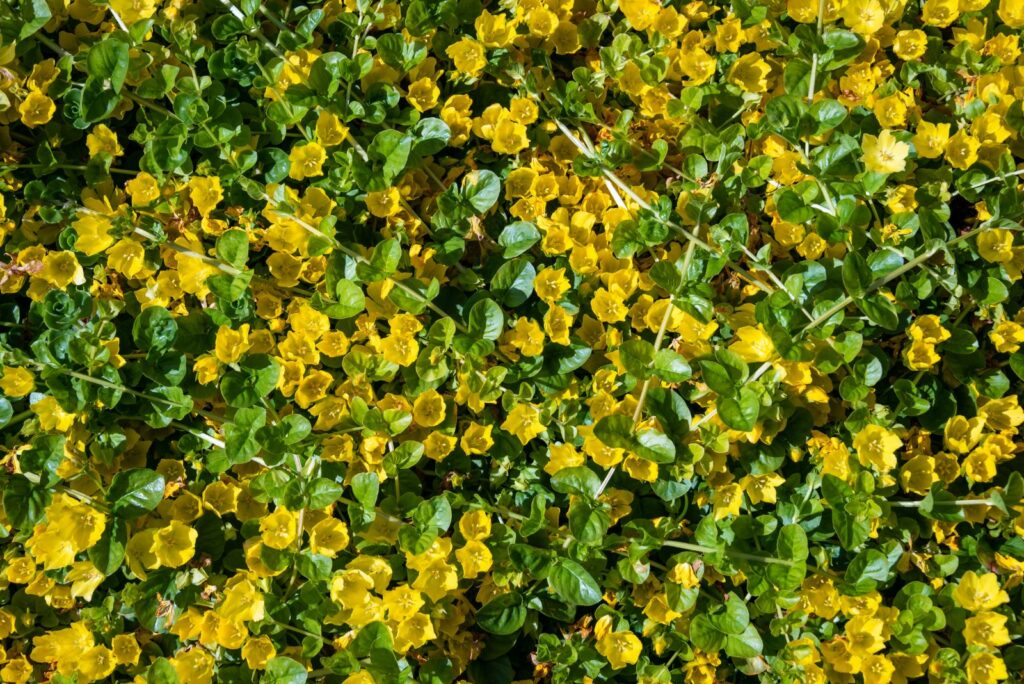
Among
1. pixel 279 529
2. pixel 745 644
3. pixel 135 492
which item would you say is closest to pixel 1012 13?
pixel 745 644

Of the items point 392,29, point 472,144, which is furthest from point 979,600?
point 392,29

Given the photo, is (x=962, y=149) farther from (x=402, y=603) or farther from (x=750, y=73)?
(x=402, y=603)

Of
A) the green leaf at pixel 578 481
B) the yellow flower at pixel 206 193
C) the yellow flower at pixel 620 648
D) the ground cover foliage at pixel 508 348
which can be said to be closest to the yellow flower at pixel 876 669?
the ground cover foliage at pixel 508 348

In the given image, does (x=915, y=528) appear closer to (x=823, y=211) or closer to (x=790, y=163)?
(x=823, y=211)

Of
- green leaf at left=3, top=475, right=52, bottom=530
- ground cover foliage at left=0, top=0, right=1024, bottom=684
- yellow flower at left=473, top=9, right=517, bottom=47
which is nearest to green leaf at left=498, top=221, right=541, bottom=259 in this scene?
ground cover foliage at left=0, top=0, right=1024, bottom=684

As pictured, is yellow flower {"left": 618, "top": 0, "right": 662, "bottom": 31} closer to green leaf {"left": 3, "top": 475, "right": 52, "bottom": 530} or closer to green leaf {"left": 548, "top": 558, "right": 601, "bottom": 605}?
green leaf {"left": 548, "top": 558, "right": 601, "bottom": 605}

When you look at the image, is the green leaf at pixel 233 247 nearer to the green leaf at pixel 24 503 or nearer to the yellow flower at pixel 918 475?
the green leaf at pixel 24 503

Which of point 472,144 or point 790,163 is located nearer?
point 790,163
